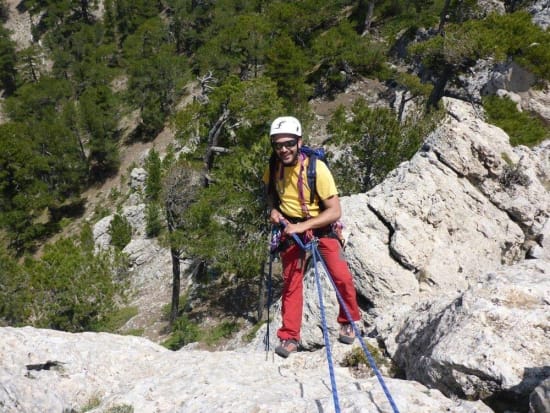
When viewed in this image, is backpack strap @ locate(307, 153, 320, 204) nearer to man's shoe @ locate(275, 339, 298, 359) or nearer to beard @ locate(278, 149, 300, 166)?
beard @ locate(278, 149, 300, 166)

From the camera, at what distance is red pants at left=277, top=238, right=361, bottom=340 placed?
553 centimetres

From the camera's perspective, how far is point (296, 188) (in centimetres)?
529

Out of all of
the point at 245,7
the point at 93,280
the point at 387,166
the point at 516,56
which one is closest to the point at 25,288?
the point at 93,280

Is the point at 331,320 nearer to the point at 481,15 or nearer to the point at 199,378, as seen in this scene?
the point at 199,378

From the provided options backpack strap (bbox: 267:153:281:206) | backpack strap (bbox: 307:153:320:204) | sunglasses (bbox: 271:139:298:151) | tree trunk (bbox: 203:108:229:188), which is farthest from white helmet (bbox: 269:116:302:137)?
tree trunk (bbox: 203:108:229:188)

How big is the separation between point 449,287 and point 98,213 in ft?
140

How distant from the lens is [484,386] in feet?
13.2

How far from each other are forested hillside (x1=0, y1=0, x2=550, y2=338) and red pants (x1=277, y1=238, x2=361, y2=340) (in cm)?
1294

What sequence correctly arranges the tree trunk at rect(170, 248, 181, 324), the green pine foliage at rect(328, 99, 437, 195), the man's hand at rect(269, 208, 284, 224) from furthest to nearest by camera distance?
the tree trunk at rect(170, 248, 181, 324), the green pine foliage at rect(328, 99, 437, 195), the man's hand at rect(269, 208, 284, 224)

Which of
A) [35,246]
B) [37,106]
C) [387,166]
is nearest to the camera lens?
[387,166]

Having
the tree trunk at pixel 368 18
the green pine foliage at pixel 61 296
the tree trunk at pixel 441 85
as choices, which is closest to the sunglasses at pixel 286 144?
the green pine foliage at pixel 61 296

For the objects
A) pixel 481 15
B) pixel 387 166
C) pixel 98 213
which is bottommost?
pixel 98 213

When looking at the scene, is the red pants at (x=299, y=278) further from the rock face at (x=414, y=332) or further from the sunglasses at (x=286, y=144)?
the sunglasses at (x=286, y=144)

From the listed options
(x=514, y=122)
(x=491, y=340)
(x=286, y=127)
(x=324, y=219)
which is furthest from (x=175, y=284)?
(x=491, y=340)
